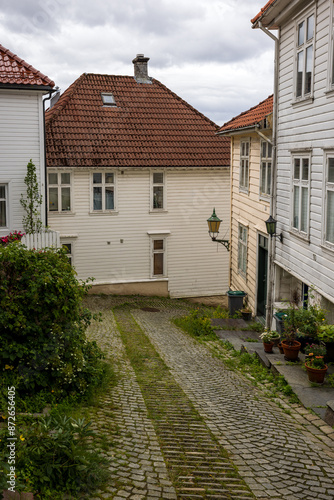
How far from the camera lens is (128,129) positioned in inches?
873

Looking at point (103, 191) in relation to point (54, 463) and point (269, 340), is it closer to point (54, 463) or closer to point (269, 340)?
point (269, 340)

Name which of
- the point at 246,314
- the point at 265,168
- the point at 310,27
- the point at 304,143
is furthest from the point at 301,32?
the point at 246,314

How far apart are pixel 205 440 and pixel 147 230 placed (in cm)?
1610

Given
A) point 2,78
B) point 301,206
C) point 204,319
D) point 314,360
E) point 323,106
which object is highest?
point 2,78

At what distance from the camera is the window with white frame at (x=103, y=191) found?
2116 cm

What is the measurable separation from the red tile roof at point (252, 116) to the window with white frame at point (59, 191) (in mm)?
6630

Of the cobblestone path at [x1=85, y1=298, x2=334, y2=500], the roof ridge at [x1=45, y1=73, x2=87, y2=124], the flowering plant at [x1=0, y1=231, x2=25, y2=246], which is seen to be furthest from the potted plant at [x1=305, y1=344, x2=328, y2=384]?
the roof ridge at [x1=45, y1=73, x2=87, y2=124]

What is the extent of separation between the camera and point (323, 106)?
9.51 metres

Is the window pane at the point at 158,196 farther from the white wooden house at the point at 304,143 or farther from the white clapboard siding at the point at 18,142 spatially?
the white wooden house at the point at 304,143

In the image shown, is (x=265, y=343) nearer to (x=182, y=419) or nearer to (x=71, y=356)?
(x=182, y=419)

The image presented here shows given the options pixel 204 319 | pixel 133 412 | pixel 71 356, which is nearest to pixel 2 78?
pixel 204 319

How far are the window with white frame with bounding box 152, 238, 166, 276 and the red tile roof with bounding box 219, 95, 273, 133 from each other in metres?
6.09

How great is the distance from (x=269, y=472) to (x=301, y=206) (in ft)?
22.0

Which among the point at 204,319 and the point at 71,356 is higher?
the point at 71,356
